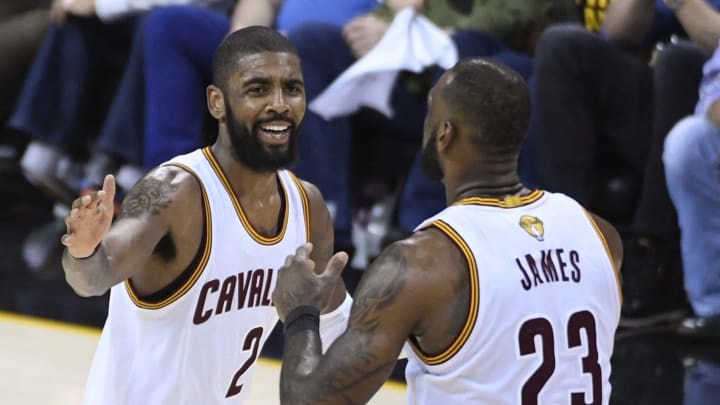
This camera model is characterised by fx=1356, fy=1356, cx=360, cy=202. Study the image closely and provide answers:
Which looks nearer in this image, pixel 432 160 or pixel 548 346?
pixel 548 346

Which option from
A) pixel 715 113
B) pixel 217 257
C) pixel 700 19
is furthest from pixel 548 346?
pixel 700 19

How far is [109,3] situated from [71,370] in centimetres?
209

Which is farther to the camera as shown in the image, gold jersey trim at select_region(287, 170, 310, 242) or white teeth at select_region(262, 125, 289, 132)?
gold jersey trim at select_region(287, 170, 310, 242)

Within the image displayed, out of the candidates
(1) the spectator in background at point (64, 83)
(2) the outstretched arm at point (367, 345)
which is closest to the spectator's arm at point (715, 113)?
(2) the outstretched arm at point (367, 345)

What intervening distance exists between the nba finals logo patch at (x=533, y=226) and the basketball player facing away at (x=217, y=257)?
0.76m

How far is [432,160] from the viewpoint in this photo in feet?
9.23

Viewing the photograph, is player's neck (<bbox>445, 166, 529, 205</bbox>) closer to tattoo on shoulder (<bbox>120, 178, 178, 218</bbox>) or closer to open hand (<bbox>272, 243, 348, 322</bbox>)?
open hand (<bbox>272, 243, 348, 322</bbox>)

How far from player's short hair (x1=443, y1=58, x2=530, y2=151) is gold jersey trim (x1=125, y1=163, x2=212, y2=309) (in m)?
0.75

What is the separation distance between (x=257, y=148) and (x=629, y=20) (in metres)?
2.24

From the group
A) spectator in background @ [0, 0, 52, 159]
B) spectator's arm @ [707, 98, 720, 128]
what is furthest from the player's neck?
spectator in background @ [0, 0, 52, 159]

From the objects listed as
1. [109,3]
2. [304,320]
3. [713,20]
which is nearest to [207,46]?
[109,3]

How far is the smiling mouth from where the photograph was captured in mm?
3236

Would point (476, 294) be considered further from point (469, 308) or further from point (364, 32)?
point (364, 32)

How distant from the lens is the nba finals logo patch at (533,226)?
268 centimetres
